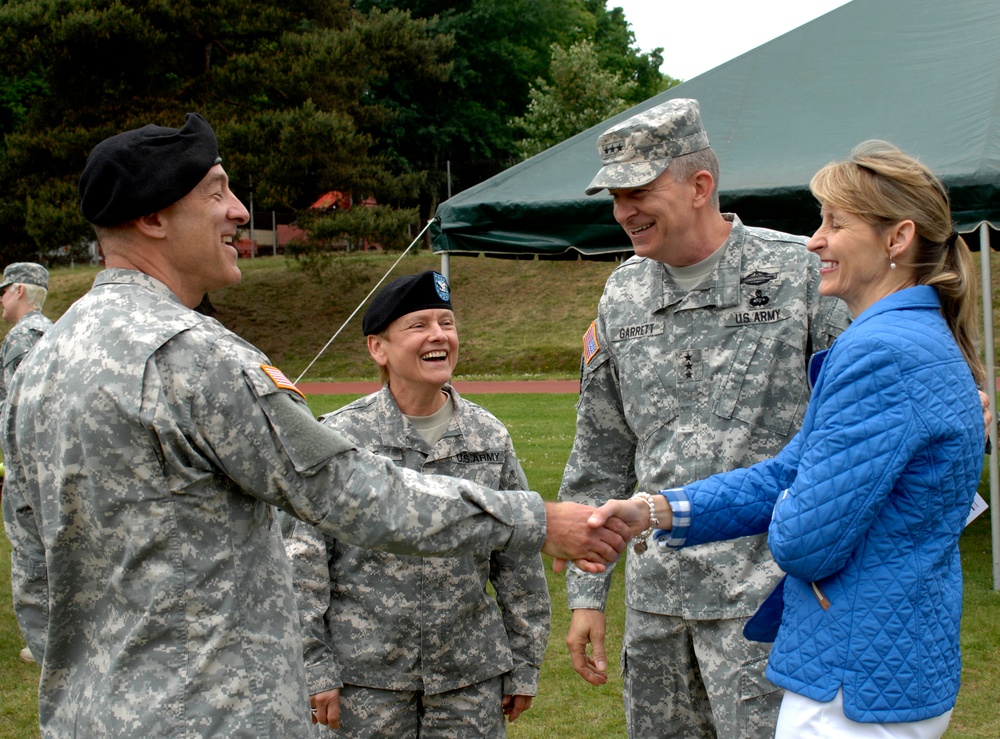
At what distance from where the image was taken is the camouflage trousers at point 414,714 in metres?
3.11

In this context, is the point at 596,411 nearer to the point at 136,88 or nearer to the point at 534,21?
the point at 136,88

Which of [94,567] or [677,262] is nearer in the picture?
[94,567]

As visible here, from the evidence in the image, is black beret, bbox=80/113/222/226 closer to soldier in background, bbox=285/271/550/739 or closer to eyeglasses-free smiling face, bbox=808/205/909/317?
soldier in background, bbox=285/271/550/739

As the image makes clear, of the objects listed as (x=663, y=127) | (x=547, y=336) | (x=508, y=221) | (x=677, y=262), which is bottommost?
(x=547, y=336)

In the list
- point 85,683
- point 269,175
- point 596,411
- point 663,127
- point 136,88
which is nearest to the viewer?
Result: point 85,683

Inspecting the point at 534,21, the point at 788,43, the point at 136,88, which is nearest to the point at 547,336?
the point at 136,88

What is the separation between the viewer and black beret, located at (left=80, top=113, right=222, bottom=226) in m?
2.18

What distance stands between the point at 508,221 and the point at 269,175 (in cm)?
1792

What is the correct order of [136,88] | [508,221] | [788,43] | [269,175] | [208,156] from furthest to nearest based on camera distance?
1. [136,88]
2. [269,175]
3. [788,43]
4. [508,221]
5. [208,156]

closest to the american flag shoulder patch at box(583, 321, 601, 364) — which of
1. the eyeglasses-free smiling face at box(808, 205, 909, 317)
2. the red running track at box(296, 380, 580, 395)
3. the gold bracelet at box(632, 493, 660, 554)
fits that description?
the gold bracelet at box(632, 493, 660, 554)

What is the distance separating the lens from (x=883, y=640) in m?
2.10

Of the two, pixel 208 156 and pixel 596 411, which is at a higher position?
pixel 208 156

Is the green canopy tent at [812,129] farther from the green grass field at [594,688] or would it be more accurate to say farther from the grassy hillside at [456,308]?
the grassy hillside at [456,308]

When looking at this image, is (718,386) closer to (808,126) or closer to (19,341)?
(808,126)
